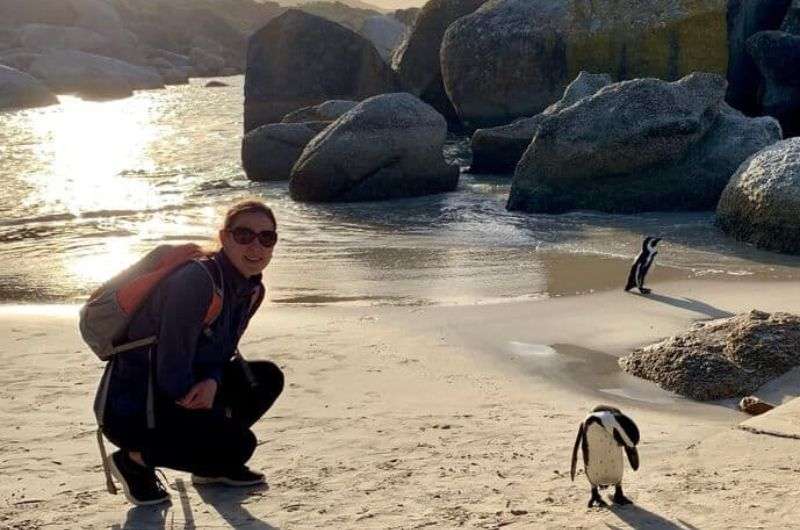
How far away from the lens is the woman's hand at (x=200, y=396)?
448 cm

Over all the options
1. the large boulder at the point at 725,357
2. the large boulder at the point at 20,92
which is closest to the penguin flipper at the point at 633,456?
the large boulder at the point at 725,357

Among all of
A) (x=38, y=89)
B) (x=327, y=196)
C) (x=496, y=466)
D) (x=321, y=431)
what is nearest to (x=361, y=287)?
(x=321, y=431)

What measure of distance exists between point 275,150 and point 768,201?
9596 mm

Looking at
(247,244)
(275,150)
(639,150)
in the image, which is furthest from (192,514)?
(275,150)

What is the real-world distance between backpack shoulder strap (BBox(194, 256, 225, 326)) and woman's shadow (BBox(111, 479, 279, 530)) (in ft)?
2.22

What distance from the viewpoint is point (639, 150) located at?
14445 mm

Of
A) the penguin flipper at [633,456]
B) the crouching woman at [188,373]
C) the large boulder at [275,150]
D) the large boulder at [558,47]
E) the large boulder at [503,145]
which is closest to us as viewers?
the crouching woman at [188,373]

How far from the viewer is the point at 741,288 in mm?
9484

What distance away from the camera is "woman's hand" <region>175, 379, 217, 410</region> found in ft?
14.7

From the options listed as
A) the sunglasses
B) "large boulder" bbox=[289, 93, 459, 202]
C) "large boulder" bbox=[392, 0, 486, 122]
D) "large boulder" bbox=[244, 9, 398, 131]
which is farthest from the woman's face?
"large boulder" bbox=[244, 9, 398, 131]

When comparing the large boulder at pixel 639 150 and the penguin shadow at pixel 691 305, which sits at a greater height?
the large boulder at pixel 639 150

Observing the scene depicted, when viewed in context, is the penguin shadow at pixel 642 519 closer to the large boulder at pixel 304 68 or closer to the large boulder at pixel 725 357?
the large boulder at pixel 725 357

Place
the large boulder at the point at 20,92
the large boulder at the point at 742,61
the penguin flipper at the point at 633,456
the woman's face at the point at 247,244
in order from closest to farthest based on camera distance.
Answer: the woman's face at the point at 247,244, the penguin flipper at the point at 633,456, the large boulder at the point at 742,61, the large boulder at the point at 20,92

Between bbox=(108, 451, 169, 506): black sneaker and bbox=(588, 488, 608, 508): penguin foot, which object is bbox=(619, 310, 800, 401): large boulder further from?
bbox=(108, 451, 169, 506): black sneaker
